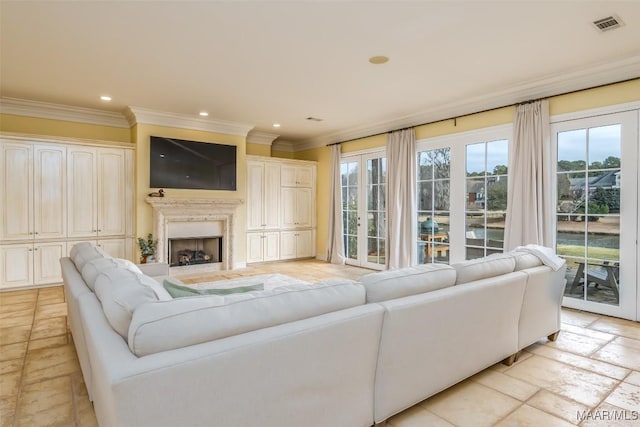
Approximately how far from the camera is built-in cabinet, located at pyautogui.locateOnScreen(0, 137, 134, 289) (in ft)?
15.9

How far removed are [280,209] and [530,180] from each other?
456 centimetres

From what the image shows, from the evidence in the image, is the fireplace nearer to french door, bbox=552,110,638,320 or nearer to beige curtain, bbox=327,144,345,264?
beige curtain, bbox=327,144,345,264

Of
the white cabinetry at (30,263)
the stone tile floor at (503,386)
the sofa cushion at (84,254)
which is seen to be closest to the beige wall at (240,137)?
the white cabinetry at (30,263)

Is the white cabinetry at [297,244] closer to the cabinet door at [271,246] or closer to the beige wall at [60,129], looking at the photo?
the cabinet door at [271,246]

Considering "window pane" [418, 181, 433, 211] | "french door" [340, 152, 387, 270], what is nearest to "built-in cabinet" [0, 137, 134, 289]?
"french door" [340, 152, 387, 270]

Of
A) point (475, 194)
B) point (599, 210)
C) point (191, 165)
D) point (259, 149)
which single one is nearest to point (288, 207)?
point (259, 149)

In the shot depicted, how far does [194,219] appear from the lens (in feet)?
20.0

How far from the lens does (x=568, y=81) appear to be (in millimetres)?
4016

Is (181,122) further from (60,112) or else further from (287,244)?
(287,244)

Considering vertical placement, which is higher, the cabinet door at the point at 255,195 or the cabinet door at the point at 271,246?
the cabinet door at the point at 255,195

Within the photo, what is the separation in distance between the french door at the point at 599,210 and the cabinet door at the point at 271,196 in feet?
15.7

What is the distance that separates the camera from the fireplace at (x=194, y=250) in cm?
611
